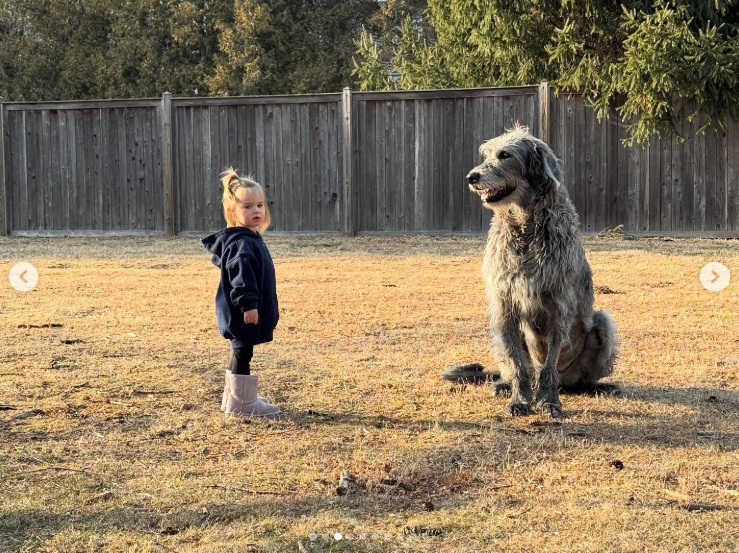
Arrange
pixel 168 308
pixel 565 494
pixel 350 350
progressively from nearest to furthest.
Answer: pixel 565 494
pixel 350 350
pixel 168 308

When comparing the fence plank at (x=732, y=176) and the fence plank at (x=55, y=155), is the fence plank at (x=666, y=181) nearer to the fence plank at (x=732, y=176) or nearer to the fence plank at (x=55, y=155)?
the fence plank at (x=732, y=176)

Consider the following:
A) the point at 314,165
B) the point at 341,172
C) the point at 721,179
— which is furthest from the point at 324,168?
the point at 721,179

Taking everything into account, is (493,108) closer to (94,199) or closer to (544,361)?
(94,199)

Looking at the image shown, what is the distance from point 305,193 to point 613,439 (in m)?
11.5

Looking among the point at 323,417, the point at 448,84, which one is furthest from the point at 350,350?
the point at 448,84

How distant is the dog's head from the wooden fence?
1008 centimetres

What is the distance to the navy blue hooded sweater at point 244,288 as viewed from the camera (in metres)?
5.13

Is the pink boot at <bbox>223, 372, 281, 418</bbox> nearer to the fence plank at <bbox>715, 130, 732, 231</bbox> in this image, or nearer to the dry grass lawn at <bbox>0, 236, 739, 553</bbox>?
the dry grass lawn at <bbox>0, 236, 739, 553</bbox>

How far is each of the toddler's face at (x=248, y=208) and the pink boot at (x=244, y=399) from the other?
887mm

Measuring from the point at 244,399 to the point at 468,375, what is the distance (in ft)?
4.95

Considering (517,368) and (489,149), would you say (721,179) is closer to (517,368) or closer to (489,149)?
(489,149)

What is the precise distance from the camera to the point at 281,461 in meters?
4.35

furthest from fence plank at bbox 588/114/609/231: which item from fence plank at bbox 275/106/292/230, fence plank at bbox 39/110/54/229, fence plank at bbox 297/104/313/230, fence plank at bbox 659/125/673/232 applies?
fence plank at bbox 39/110/54/229

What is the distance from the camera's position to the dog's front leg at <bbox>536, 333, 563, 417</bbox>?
5266mm
